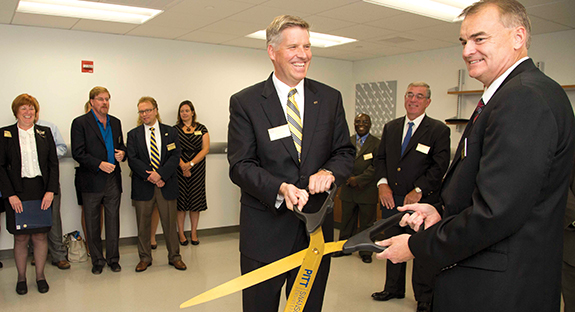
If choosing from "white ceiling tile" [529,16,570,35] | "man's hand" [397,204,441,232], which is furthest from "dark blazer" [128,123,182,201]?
"white ceiling tile" [529,16,570,35]

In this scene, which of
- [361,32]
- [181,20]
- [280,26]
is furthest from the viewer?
[361,32]

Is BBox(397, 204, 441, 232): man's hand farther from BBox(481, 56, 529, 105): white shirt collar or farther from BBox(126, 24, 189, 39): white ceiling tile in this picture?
BBox(126, 24, 189, 39): white ceiling tile

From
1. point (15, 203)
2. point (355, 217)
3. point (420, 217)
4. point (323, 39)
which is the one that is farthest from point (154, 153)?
point (420, 217)

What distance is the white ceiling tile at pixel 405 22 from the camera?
13.9 ft

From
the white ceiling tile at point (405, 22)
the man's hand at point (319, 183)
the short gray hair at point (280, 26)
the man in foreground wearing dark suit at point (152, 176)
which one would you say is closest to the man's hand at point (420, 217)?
the man's hand at point (319, 183)

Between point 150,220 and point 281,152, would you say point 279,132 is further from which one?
point 150,220

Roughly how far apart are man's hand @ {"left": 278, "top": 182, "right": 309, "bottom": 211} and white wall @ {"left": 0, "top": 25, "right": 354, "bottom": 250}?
14.5ft

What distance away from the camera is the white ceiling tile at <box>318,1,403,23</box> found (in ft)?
12.6

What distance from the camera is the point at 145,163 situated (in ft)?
14.5

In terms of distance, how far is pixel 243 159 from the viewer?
1712mm

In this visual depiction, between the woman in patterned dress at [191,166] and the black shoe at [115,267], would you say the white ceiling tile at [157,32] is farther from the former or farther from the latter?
the black shoe at [115,267]

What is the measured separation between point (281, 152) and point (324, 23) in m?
3.26

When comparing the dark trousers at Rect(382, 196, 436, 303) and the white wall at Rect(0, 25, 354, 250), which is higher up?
the white wall at Rect(0, 25, 354, 250)

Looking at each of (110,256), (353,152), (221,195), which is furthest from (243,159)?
(221,195)
